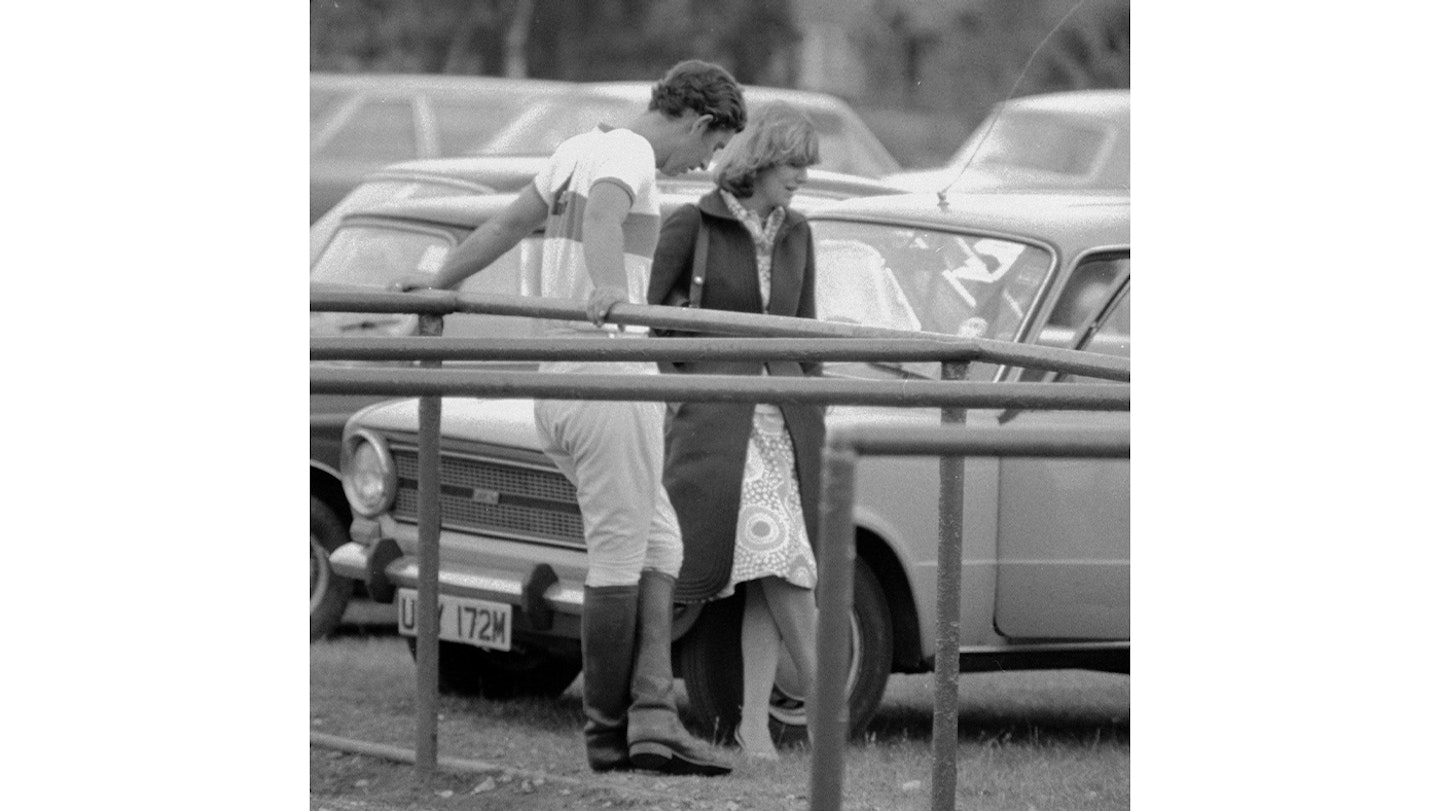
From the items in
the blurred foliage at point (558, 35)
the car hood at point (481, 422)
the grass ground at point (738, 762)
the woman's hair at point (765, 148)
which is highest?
the blurred foliage at point (558, 35)

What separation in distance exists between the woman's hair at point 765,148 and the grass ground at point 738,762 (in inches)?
50.5

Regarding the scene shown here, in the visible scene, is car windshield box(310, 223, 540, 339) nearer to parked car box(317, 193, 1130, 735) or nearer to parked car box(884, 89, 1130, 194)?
parked car box(317, 193, 1130, 735)

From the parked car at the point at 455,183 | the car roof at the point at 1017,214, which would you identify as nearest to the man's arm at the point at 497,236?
the car roof at the point at 1017,214

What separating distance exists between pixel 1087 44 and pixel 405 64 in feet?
26.4

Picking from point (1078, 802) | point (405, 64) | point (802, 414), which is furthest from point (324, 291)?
point (405, 64)

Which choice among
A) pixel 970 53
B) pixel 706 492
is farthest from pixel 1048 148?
pixel 970 53

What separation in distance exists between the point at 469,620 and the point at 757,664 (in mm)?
710

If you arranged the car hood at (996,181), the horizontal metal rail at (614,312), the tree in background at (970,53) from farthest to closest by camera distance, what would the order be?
the tree in background at (970,53) < the car hood at (996,181) < the horizontal metal rail at (614,312)

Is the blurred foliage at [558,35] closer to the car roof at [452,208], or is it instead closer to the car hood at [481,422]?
the car roof at [452,208]

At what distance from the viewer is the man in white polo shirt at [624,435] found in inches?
180

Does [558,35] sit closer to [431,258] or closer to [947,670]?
[431,258]

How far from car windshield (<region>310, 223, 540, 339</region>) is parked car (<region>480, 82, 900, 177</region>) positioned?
306cm

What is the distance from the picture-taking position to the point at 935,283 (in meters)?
5.53

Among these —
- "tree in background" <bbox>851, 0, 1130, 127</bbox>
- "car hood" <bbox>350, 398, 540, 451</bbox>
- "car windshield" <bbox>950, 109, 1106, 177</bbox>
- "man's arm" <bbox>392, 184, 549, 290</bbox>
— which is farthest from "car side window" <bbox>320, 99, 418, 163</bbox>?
"man's arm" <bbox>392, 184, 549, 290</bbox>
